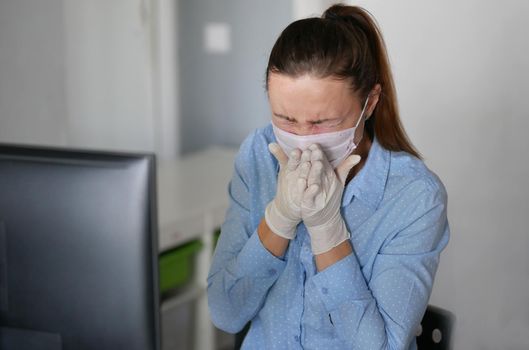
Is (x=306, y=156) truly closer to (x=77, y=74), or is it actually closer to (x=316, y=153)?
(x=316, y=153)

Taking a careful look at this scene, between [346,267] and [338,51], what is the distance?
A: 0.33 metres

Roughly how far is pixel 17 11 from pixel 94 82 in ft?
1.94

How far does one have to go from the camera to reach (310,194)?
122 cm

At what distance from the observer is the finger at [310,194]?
121 cm

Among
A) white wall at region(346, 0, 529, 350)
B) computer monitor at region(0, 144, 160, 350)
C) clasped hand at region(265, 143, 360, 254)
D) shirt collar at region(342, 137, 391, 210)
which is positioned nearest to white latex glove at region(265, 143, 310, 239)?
clasped hand at region(265, 143, 360, 254)

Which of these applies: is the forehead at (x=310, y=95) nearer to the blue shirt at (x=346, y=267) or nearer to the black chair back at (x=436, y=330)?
the blue shirt at (x=346, y=267)

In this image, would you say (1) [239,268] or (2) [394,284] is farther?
(1) [239,268]

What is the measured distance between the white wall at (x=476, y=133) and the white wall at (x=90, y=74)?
1366mm

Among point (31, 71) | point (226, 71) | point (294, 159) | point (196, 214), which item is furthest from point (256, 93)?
point (294, 159)

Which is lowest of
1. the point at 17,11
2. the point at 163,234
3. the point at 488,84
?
the point at 163,234

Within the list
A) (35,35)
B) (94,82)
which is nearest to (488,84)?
(35,35)

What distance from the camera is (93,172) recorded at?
116 cm

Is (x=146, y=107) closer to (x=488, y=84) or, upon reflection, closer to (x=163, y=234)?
(x=163, y=234)

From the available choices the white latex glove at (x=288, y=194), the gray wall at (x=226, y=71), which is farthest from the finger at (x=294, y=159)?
the gray wall at (x=226, y=71)
